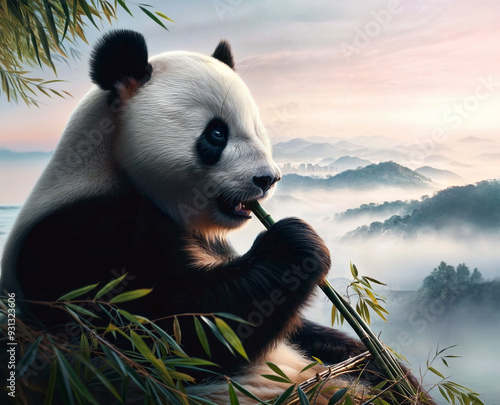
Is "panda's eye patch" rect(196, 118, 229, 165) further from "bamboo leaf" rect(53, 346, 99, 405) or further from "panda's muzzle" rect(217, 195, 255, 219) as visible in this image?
"bamboo leaf" rect(53, 346, 99, 405)

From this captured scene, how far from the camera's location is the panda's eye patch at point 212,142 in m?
1.37

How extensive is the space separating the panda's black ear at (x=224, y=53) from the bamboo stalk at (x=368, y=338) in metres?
→ 0.49

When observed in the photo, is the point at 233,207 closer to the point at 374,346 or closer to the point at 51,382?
the point at 374,346

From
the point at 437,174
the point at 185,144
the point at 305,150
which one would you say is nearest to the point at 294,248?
the point at 185,144

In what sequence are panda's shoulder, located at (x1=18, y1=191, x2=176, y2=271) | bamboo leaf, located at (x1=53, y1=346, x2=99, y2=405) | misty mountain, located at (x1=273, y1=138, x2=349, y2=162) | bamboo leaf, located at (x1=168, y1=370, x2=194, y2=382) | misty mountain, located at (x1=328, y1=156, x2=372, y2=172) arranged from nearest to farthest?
1. bamboo leaf, located at (x1=53, y1=346, x2=99, y2=405)
2. bamboo leaf, located at (x1=168, y1=370, x2=194, y2=382)
3. panda's shoulder, located at (x1=18, y1=191, x2=176, y2=271)
4. misty mountain, located at (x1=273, y1=138, x2=349, y2=162)
5. misty mountain, located at (x1=328, y1=156, x2=372, y2=172)

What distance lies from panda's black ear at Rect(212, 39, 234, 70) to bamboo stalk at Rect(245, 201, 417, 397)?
49 cm

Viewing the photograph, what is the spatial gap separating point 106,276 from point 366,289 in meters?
0.72

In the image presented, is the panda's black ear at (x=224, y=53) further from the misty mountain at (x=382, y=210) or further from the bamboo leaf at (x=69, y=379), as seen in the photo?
the bamboo leaf at (x=69, y=379)

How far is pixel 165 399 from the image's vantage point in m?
0.98

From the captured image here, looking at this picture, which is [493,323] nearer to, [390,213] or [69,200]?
[390,213]

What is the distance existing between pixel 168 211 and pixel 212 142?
22 centimetres

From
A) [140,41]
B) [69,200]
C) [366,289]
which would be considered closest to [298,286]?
[366,289]

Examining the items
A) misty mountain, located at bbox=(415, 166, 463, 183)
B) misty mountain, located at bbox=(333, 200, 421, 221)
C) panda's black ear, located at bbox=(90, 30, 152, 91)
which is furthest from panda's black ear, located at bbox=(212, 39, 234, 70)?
misty mountain, located at bbox=(415, 166, 463, 183)

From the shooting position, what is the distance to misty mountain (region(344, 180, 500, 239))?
78.6 inches
